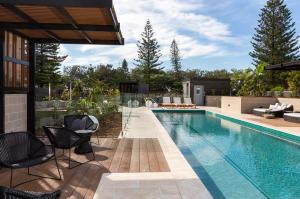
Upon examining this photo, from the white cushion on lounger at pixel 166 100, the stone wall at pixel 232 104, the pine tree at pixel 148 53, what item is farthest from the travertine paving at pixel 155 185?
the pine tree at pixel 148 53

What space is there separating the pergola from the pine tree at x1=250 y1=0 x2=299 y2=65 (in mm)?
24408

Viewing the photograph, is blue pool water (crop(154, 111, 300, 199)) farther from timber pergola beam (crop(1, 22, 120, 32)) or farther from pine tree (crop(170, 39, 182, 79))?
pine tree (crop(170, 39, 182, 79))

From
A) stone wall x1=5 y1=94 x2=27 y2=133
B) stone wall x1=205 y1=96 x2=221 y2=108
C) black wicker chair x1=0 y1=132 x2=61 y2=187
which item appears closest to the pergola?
stone wall x1=5 y1=94 x2=27 y2=133

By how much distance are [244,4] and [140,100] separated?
921cm

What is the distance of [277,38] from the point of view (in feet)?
90.8

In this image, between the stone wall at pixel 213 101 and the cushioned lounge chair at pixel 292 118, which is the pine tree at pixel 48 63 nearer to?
the stone wall at pixel 213 101

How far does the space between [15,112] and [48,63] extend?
23041 millimetres

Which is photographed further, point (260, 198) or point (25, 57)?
point (25, 57)

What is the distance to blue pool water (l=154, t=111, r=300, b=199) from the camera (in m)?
4.76

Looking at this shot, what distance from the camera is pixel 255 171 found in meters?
5.81

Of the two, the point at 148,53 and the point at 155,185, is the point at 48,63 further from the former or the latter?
the point at 155,185

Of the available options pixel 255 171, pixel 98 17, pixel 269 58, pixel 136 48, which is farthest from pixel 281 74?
pixel 98 17

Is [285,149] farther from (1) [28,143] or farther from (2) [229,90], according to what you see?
A: (2) [229,90]

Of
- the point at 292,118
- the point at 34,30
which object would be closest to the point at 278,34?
the point at 292,118
